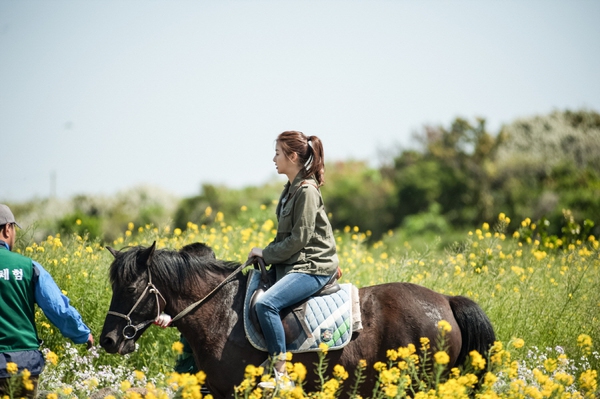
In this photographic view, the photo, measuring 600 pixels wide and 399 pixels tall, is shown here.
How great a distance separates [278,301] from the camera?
17.0ft

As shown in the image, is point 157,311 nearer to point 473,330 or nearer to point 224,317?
point 224,317

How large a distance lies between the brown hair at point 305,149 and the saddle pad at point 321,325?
42.1 inches

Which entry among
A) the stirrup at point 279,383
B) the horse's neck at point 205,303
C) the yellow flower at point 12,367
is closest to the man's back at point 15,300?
the yellow flower at point 12,367

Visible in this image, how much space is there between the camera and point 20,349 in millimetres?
4746

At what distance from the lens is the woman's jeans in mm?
5121

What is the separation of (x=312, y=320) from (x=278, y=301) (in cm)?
36

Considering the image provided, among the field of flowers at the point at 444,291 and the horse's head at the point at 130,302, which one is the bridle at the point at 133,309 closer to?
the horse's head at the point at 130,302

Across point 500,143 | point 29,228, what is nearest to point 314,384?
point 29,228

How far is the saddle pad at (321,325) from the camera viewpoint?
5.25m

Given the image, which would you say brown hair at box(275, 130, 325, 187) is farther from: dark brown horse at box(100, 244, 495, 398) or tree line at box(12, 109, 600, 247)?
tree line at box(12, 109, 600, 247)

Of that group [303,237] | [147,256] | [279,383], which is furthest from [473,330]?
[147,256]

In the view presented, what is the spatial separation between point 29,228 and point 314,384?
462cm

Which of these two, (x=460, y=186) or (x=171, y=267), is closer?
(x=171, y=267)

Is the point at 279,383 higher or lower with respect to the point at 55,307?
lower
